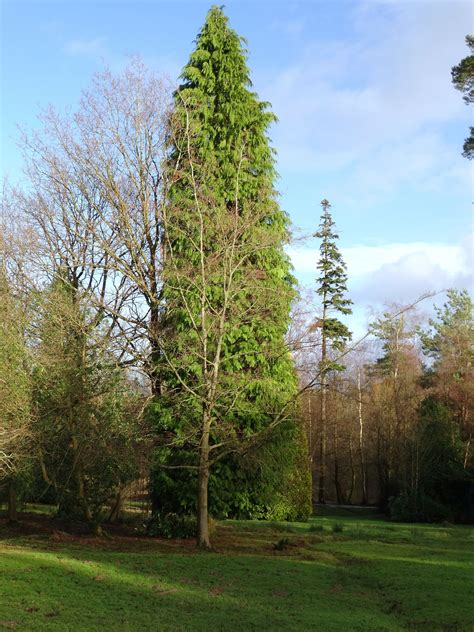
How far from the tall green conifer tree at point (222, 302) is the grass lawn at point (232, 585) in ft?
6.27

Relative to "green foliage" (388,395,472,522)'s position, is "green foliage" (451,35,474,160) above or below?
above

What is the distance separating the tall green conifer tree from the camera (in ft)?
46.3

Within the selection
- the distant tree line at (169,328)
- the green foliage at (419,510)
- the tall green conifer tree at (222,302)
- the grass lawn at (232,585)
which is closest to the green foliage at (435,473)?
the green foliage at (419,510)

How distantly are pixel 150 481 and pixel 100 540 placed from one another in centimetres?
252

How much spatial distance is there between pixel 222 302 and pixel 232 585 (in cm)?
683

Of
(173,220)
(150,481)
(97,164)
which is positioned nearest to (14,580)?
(150,481)

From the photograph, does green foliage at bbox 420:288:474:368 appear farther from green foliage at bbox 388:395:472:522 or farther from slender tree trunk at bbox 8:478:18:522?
slender tree trunk at bbox 8:478:18:522

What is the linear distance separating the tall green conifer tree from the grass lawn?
1911mm

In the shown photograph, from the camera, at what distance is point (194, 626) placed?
720 centimetres

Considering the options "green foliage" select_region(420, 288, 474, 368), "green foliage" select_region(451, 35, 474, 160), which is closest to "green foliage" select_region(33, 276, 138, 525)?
"green foliage" select_region(451, 35, 474, 160)

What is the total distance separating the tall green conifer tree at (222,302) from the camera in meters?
14.1

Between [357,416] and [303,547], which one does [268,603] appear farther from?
[357,416]

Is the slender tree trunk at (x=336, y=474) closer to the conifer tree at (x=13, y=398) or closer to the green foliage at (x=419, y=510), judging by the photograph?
the green foliage at (x=419, y=510)

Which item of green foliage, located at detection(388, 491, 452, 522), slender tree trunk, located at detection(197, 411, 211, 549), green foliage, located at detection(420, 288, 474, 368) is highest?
green foliage, located at detection(420, 288, 474, 368)
